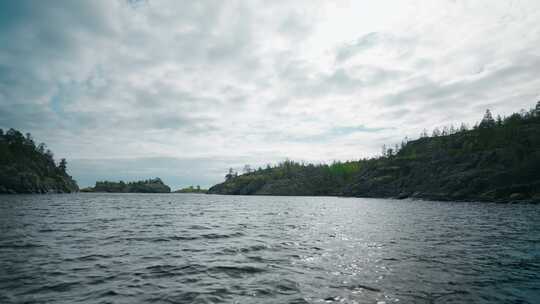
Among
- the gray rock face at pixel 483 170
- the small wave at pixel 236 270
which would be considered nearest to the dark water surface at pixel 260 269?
the small wave at pixel 236 270

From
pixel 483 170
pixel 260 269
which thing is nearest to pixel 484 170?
pixel 483 170

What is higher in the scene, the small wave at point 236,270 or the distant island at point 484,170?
the distant island at point 484,170

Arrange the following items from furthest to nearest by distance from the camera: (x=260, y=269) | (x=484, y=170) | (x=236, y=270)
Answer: (x=484, y=170) < (x=260, y=269) < (x=236, y=270)

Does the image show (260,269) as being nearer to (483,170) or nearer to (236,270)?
(236,270)

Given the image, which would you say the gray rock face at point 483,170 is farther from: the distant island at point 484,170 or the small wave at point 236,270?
the small wave at point 236,270

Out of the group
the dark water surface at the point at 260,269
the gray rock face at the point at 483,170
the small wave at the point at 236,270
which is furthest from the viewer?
the gray rock face at the point at 483,170

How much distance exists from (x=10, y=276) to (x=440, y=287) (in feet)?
72.1

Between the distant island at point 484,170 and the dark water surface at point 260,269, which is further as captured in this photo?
the distant island at point 484,170

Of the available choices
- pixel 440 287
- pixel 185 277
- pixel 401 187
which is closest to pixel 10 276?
pixel 185 277

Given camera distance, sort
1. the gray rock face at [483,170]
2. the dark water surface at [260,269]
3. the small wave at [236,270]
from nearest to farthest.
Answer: the dark water surface at [260,269] → the small wave at [236,270] → the gray rock face at [483,170]

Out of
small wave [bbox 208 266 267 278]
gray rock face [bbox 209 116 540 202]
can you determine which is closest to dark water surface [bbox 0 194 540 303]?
small wave [bbox 208 266 267 278]

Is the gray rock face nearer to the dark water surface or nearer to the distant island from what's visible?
the distant island

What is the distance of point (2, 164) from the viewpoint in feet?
565

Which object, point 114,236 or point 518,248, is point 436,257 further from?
point 114,236
